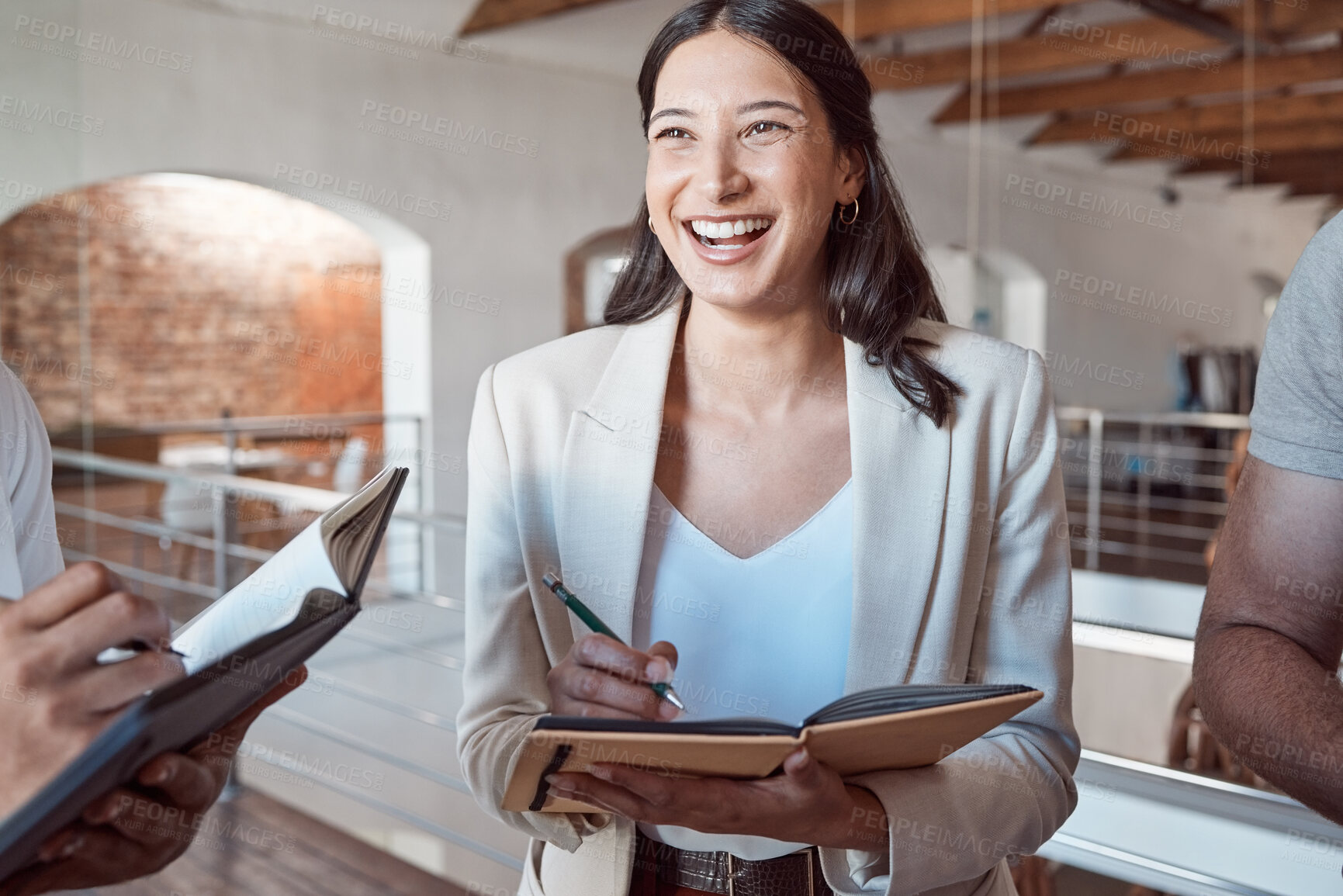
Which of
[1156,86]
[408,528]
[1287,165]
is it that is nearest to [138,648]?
[408,528]

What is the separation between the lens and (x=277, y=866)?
3.39 m

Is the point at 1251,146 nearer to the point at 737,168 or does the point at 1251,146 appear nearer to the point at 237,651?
the point at 737,168

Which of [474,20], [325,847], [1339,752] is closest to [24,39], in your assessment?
[474,20]

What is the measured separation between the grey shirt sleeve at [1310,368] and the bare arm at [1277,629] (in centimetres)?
2

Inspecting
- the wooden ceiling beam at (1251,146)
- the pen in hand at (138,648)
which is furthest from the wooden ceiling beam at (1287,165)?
the pen in hand at (138,648)

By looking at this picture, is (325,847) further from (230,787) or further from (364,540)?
(364,540)

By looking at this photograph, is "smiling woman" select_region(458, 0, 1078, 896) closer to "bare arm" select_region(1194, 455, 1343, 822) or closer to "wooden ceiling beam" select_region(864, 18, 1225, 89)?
"bare arm" select_region(1194, 455, 1343, 822)

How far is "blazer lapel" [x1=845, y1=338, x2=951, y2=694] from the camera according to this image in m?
1.14

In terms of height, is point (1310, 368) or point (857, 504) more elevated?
point (1310, 368)

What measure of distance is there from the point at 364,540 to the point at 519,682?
48 centimetres

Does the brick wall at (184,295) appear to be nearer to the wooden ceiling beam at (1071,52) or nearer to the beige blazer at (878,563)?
the wooden ceiling beam at (1071,52)

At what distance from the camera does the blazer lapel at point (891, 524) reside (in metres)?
1.14

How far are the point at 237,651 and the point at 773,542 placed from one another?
0.67 metres

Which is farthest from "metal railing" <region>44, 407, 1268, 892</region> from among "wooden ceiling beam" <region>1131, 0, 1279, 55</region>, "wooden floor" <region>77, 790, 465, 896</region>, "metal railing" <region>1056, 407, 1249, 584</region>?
"wooden ceiling beam" <region>1131, 0, 1279, 55</region>
